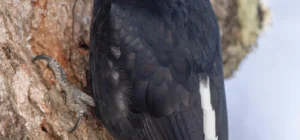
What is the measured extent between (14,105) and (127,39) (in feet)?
2.78

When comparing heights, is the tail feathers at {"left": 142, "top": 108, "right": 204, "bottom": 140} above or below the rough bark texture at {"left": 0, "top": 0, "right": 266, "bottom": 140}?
below

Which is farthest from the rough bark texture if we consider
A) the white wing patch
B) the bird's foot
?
the white wing patch

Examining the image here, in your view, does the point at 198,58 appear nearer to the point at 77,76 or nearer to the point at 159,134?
the point at 159,134

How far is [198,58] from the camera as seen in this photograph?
3.68 meters

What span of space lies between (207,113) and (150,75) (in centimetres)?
46

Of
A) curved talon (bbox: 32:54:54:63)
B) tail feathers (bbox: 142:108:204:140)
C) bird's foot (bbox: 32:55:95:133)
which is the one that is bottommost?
tail feathers (bbox: 142:108:204:140)

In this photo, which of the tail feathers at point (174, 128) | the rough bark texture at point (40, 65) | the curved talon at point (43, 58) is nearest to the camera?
the rough bark texture at point (40, 65)

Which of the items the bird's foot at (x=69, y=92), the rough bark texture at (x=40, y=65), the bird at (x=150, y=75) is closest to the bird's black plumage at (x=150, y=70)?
the bird at (x=150, y=75)

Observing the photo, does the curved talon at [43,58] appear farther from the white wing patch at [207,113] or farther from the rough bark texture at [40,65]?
the white wing patch at [207,113]

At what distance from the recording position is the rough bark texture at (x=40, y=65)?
11.1 feet

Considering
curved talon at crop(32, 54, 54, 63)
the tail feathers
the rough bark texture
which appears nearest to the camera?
the rough bark texture

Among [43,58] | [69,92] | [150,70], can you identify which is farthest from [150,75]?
[43,58]

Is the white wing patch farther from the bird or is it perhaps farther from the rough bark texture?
the rough bark texture

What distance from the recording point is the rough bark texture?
3.37 metres
